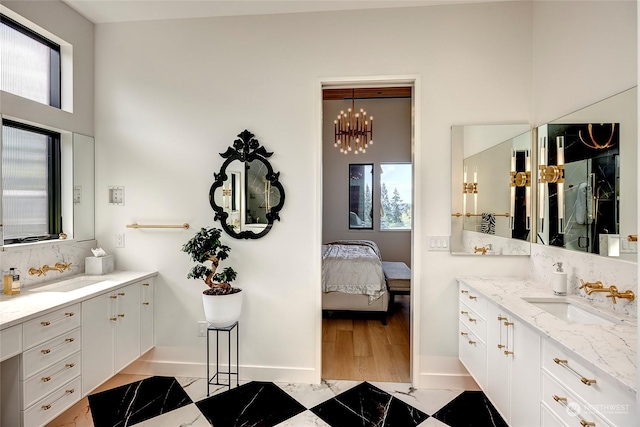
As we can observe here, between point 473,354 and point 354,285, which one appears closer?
point 473,354

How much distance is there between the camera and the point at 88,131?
2.69 metres

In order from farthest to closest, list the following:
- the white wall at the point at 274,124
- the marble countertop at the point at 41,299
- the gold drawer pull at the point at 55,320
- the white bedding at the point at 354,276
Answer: the white bedding at the point at 354,276, the white wall at the point at 274,124, the gold drawer pull at the point at 55,320, the marble countertop at the point at 41,299

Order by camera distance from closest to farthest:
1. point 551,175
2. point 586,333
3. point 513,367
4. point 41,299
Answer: point 586,333 → point 513,367 → point 41,299 → point 551,175

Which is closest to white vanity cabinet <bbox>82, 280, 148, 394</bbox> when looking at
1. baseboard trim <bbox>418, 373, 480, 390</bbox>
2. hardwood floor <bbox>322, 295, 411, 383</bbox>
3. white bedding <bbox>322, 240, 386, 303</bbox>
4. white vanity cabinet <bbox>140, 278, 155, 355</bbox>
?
white vanity cabinet <bbox>140, 278, 155, 355</bbox>

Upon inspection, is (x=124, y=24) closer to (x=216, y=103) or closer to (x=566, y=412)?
(x=216, y=103)

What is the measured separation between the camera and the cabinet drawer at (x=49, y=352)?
1651 millimetres

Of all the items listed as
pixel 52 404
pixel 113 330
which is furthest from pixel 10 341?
pixel 113 330

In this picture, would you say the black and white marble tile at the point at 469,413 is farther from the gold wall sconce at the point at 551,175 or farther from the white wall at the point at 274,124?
the gold wall sconce at the point at 551,175

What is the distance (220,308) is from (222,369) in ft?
2.23

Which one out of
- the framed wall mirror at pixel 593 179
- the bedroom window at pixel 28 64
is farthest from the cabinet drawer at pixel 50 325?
the framed wall mirror at pixel 593 179

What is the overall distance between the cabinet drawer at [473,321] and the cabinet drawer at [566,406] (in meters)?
0.60

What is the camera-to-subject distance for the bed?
152 inches

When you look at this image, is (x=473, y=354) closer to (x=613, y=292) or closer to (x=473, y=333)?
(x=473, y=333)

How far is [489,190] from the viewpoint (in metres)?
2.49
